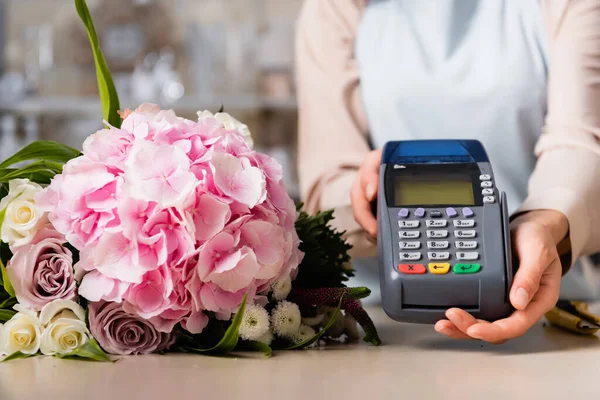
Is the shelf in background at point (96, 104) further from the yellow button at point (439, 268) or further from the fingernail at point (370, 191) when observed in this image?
the yellow button at point (439, 268)

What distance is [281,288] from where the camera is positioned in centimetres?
55

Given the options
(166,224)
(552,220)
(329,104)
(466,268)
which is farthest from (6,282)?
(329,104)

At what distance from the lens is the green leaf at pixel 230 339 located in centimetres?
49

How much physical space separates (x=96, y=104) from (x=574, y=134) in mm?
1569

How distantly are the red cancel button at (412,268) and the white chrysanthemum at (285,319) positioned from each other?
0.08 metres

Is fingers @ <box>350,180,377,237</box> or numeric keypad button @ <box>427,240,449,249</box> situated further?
fingers @ <box>350,180,377,237</box>

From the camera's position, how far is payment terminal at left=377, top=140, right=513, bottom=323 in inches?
21.2

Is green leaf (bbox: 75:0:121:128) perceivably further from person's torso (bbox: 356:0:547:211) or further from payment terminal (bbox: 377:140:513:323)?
person's torso (bbox: 356:0:547:211)

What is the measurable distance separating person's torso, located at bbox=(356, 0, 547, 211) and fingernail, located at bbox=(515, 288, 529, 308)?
46 cm

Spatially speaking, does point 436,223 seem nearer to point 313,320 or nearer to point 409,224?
point 409,224

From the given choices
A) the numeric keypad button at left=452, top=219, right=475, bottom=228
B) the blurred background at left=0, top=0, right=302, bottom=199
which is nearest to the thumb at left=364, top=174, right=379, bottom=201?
the numeric keypad button at left=452, top=219, right=475, bottom=228

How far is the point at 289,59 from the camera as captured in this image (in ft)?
6.98

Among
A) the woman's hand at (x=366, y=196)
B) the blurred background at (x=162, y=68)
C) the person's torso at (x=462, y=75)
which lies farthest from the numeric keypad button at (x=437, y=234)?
the blurred background at (x=162, y=68)

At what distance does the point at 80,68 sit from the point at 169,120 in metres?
1.72
